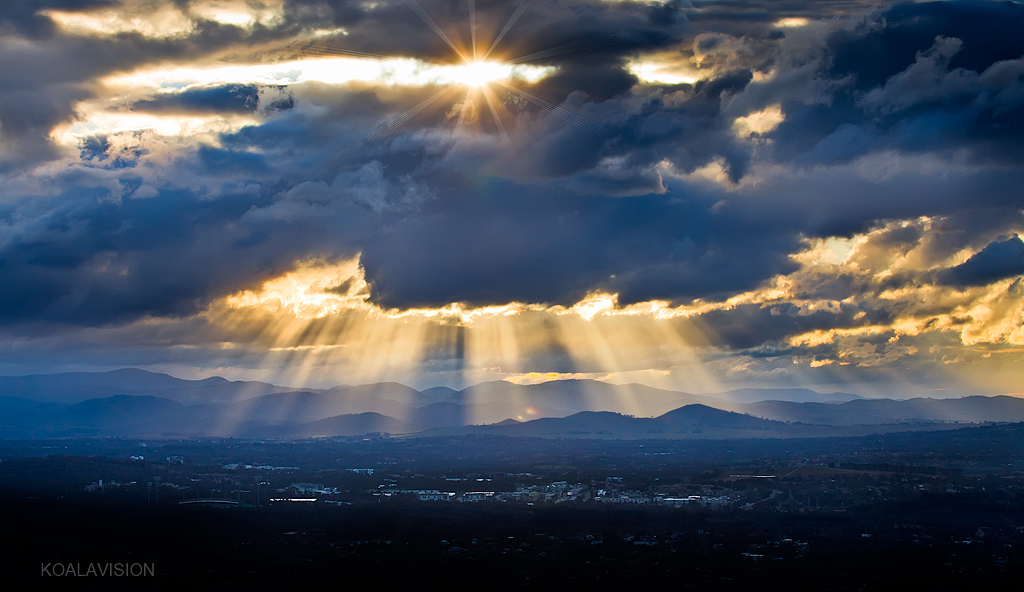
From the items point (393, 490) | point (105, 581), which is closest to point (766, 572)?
point (105, 581)

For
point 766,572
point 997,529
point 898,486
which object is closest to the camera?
point 766,572

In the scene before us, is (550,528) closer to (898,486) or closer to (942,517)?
(942,517)

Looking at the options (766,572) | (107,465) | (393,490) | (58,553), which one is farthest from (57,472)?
(766,572)

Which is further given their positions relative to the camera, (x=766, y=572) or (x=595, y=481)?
(x=595, y=481)

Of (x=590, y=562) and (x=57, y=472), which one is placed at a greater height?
(x=57, y=472)

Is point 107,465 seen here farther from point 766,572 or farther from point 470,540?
point 766,572

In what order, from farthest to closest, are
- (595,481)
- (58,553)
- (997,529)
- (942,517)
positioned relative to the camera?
(595,481), (942,517), (997,529), (58,553)
